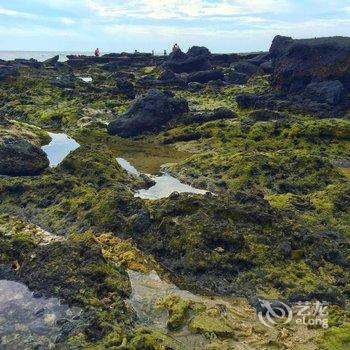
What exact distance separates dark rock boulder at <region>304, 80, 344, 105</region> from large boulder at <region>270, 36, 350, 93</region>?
158cm

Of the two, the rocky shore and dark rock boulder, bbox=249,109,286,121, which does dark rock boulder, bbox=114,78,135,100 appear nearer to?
dark rock boulder, bbox=249,109,286,121

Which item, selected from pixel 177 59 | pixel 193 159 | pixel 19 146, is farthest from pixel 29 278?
pixel 177 59

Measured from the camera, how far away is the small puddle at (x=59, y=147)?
1242 inches

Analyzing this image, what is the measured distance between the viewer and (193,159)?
2991 centimetres

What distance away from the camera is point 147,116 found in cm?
4131

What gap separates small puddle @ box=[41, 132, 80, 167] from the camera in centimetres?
3155

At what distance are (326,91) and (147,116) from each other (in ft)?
64.8

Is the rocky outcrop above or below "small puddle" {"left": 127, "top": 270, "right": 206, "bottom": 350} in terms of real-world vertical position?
above

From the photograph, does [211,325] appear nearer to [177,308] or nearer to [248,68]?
[177,308]

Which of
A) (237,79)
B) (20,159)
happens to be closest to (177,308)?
(20,159)

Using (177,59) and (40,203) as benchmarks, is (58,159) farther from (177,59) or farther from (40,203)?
(177,59)

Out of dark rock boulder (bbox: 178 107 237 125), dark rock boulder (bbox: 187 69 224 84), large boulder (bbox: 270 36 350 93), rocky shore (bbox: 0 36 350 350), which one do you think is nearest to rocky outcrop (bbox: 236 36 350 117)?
large boulder (bbox: 270 36 350 93)

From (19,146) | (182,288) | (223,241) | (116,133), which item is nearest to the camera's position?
(182,288)

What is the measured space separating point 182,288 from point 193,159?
636 inches
